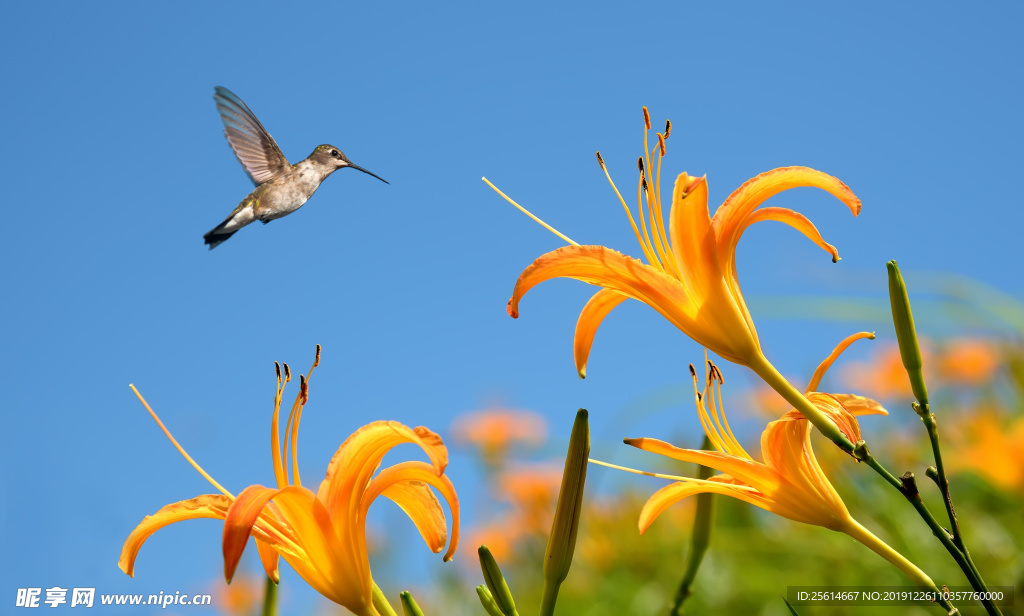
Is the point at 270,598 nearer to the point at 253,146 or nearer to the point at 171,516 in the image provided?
the point at 171,516

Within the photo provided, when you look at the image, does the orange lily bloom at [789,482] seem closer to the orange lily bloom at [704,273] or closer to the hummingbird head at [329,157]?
the orange lily bloom at [704,273]

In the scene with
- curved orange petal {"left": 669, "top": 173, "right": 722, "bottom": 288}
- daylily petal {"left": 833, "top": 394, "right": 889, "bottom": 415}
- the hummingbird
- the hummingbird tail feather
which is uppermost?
the hummingbird

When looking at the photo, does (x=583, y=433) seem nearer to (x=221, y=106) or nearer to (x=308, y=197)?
(x=308, y=197)

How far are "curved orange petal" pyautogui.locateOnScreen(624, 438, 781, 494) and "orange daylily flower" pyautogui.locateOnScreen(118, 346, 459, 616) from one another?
1.09ft

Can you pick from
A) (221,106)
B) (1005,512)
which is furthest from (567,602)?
(221,106)

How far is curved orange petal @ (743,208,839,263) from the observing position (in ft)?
4.45

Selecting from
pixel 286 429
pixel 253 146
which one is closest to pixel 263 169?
pixel 253 146

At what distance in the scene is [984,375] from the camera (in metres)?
4.58

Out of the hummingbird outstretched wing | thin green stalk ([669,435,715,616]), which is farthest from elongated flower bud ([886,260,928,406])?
the hummingbird outstretched wing

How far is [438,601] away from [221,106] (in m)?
3.38

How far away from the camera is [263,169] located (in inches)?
117

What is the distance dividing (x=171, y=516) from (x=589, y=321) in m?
0.79

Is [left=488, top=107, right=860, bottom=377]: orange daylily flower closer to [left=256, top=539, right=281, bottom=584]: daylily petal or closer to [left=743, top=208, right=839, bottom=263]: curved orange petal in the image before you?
[left=743, top=208, right=839, bottom=263]: curved orange petal

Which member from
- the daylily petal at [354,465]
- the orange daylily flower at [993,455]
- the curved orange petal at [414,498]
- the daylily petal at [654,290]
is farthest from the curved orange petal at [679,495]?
the orange daylily flower at [993,455]
